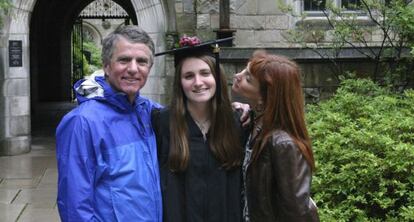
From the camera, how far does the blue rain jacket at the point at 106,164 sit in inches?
95.8

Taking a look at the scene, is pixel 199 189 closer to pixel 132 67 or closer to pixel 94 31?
pixel 132 67

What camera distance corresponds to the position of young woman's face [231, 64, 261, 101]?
105 inches

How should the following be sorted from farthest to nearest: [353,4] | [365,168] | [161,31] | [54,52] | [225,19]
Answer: [54,52]
[161,31]
[225,19]
[353,4]
[365,168]

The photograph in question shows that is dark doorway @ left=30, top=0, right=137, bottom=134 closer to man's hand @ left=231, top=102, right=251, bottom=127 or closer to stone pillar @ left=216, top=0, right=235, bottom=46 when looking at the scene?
stone pillar @ left=216, top=0, right=235, bottom=46

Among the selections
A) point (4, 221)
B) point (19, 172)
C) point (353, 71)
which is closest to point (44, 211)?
point (4, 221)

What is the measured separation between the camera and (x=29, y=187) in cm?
757

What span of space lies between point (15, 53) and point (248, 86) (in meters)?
7.99

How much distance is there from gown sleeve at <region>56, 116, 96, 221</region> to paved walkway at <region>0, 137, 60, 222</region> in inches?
149

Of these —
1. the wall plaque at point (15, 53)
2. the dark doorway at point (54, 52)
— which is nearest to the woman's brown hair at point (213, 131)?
the wall plaque at point (15, 53)

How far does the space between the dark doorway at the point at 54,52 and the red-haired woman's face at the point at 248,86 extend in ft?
51.6

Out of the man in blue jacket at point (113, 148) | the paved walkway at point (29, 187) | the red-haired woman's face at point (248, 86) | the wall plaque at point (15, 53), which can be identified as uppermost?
the wall plaque at point (15, 53)

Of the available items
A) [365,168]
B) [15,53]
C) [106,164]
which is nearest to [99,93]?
[106,164]

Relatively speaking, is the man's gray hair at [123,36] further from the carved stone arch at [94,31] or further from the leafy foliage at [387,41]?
the carved stone arch at [94,31]

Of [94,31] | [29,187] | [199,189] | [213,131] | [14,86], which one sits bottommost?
[29,187]
